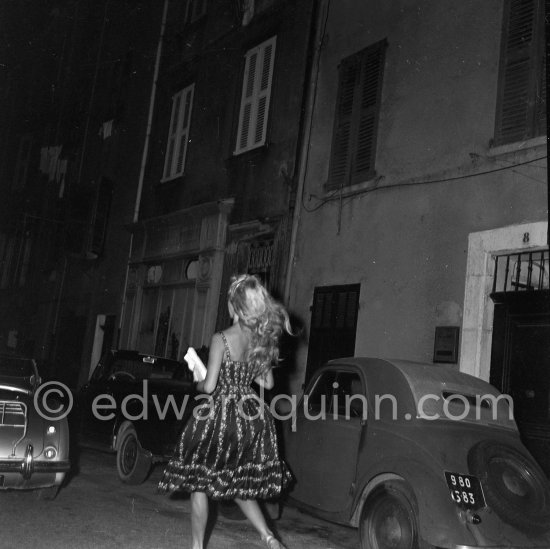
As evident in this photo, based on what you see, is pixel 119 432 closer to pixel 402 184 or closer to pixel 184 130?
pixel 402 184

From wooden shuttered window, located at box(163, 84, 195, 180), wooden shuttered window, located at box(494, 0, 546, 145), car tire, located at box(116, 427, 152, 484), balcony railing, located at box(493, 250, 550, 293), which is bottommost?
car tire, located at box(116, 427, 152, 484)

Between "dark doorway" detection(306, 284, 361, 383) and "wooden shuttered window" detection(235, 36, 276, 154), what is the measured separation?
12.5 feet

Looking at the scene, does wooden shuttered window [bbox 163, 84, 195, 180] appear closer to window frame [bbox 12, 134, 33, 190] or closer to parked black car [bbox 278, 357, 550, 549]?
parked black car [bbox 278, 357, 550, 549]

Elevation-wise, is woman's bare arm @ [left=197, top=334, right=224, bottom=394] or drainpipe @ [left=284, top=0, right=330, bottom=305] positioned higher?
drainpipe @ [left=284, top=0, right=330, bottom=305]

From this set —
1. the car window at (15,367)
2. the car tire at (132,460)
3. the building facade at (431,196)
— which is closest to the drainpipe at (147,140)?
the building facade at (431,196)

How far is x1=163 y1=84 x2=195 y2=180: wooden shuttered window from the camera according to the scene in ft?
53.3

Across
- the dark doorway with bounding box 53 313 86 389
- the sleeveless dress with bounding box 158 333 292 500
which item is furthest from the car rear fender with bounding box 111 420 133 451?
the dark doorway with bounding box 53 313 86 389

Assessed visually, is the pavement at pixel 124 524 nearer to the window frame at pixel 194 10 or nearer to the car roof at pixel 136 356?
the car roof at pixel 136 356

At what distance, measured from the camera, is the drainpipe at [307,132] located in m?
11.8

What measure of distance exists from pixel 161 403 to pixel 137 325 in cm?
895

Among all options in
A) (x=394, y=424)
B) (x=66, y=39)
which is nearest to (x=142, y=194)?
(x=66, y=39)

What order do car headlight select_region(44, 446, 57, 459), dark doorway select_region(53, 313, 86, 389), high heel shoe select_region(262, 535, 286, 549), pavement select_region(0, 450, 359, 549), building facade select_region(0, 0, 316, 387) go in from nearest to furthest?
1. high heel shoe select_region(262, 535, 286, 549)
2. pavement select_region(0, 450, 359, 549)
3. car headlight select_region(44, 446, 57, 459)
4. building facade select_region(0, 0, 316, 387)
5. dark doorway select_region(53, 313, 86, 389)

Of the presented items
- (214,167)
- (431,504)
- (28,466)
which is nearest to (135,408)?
(28,466)

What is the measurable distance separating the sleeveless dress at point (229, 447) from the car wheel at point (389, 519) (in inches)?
34.9
